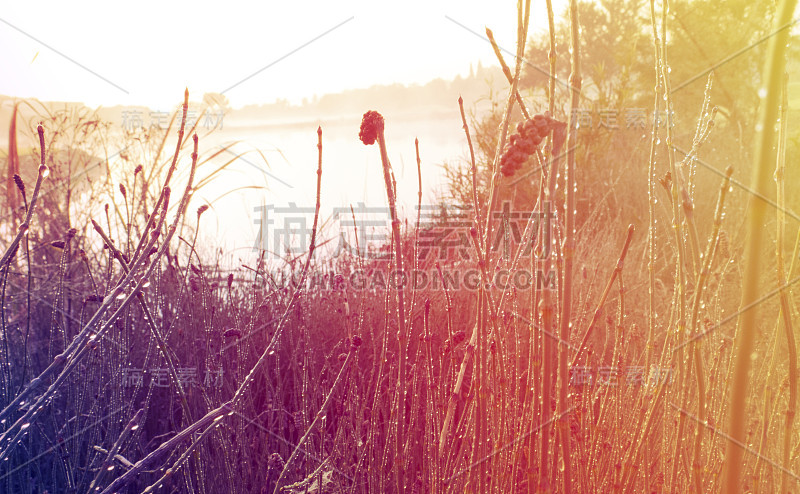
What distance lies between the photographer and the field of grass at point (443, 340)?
0.79 meters

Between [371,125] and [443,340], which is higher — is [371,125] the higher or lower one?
the higher one

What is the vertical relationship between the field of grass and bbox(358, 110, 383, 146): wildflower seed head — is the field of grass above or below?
below

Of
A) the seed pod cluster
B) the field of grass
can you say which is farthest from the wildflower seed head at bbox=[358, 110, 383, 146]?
the seed pod cluster

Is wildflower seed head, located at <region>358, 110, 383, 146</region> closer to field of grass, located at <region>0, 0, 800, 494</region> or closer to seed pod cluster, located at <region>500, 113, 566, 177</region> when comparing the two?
field of grass, located at <region>0, 0, 800, 494</region>

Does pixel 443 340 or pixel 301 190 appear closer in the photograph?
pixel 443 340

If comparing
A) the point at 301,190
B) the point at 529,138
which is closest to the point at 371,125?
the point at 529,138

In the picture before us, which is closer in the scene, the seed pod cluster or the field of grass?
the seed pod cluster

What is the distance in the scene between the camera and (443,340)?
257 cm

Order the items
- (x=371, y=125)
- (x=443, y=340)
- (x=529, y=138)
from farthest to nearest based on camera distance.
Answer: (x=443, y=340) → (x=371, y=125) → (x=529, y=138)

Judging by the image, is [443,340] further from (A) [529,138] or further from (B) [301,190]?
(B) [301,190]

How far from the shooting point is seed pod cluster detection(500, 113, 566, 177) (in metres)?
0.63

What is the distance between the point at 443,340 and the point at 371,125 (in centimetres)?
192

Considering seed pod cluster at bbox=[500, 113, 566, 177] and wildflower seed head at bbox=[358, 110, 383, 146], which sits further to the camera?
wildflower seed head at bbox=[358, 110, 383, 146]

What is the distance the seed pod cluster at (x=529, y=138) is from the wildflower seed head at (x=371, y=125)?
0.17 metres
